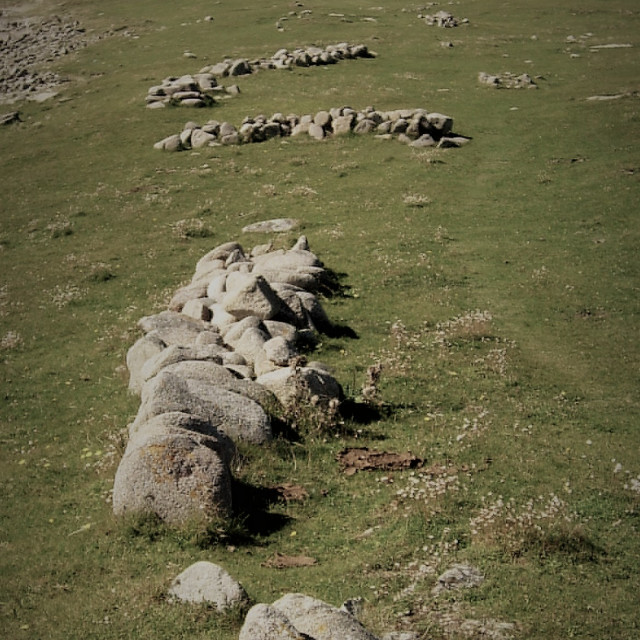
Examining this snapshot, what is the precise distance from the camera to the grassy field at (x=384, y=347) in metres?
12.3

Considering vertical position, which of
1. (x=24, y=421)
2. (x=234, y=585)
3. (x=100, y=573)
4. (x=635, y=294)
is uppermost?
(x=234, y=585)

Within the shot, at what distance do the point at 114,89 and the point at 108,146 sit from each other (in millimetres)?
17324

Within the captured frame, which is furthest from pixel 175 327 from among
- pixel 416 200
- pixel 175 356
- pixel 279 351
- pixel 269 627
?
pixel 416 200

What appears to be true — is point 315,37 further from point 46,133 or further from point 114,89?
point 46,133

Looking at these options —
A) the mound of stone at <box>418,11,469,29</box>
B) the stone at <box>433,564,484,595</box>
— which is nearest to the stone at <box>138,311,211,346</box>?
the stone at <box>433,564,484,595</box>

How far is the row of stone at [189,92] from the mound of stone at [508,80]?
20.9 m

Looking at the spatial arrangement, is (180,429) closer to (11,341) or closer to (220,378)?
(220,378)

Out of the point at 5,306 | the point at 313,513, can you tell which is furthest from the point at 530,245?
the point at 5,306

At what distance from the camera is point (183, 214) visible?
37812mm

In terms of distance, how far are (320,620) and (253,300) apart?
517 inches

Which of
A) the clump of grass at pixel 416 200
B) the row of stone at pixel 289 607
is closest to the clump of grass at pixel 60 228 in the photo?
the clump of grass at pixel 416 200

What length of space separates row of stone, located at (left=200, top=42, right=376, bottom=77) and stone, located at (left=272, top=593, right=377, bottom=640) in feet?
203

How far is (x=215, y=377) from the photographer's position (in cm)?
1719

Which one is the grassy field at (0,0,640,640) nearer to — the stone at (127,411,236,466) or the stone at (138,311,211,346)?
the stone at (127,411,236,466)
